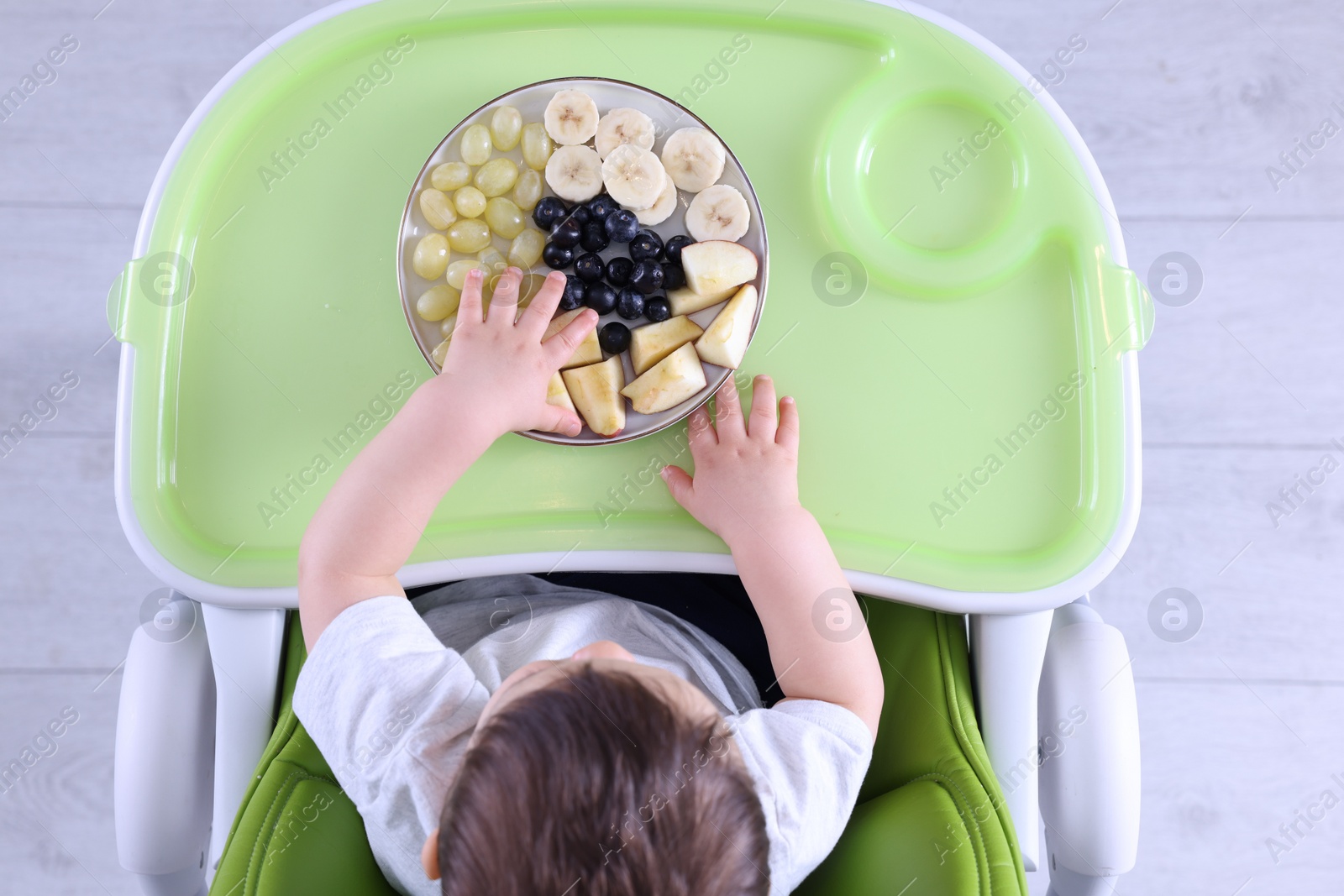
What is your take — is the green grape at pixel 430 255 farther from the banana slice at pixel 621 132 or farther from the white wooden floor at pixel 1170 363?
the white wooden floor at pixel 1170 363

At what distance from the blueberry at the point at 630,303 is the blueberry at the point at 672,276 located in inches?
0.9

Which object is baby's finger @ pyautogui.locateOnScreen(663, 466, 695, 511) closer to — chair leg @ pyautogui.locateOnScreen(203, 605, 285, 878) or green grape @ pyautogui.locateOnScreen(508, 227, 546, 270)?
green grape @ pyautogui.locateOnScreen(508, 227, 546, 270)

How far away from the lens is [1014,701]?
30.7 inches

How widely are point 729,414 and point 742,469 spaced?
0.16 feet

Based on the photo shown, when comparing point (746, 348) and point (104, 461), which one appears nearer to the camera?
point (746, 348)

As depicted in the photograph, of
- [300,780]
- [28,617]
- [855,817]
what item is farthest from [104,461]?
[855,817]

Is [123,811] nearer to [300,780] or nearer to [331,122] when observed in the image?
[300,780]

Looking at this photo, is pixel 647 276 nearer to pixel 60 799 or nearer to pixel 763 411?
pixel 763 411

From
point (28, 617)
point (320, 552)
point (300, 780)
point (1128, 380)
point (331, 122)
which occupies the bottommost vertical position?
point (28, 617)

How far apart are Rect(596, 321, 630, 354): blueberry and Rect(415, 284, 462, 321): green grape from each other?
112 mm

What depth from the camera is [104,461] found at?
130cm

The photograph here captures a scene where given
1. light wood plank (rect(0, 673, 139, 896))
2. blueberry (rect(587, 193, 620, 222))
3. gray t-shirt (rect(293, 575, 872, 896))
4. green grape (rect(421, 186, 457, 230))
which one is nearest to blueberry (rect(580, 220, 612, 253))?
blueberry (rect(587, 193, 620, 222))

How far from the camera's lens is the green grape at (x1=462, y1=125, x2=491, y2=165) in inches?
28.2

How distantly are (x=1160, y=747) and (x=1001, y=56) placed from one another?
101 cm
